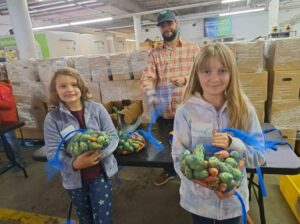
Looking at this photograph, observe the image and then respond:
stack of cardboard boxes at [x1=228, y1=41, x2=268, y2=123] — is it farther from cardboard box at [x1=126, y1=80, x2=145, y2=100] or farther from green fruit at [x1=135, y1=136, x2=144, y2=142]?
green fruit at [x1=135, y1=136, x2=144, y2=142]

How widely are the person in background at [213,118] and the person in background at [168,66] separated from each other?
898mm

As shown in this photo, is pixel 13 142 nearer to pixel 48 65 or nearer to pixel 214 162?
pixel 48 65

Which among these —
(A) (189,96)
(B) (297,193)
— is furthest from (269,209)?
(A) (189,96)

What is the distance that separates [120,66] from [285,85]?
2209 mm

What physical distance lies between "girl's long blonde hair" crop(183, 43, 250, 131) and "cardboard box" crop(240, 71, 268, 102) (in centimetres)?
209

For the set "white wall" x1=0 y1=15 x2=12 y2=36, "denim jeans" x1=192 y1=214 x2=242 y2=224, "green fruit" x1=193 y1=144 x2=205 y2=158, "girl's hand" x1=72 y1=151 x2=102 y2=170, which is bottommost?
"denim jeans" x1=192 y1=214 x2=242 y2=224

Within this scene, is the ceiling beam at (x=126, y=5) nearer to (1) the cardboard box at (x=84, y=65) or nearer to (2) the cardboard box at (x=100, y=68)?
(1) the cardboard box at (x=84, y=65)

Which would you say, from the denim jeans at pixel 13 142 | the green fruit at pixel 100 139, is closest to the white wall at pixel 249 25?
the denim jeans at pixel 13 142

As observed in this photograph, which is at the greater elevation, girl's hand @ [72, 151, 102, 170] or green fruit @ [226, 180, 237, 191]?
green fruit @ [226, 180, 237, 191]

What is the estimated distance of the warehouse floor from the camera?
2012mm

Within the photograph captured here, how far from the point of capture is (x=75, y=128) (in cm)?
135

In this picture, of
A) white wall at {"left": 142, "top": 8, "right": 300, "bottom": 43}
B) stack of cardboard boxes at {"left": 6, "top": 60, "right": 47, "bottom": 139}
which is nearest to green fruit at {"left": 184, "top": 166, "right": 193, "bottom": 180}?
stack of cardboard boxes at {"left": 6, "top": 60, "right": 47, "bottom": 139}

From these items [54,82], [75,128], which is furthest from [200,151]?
[54,82]

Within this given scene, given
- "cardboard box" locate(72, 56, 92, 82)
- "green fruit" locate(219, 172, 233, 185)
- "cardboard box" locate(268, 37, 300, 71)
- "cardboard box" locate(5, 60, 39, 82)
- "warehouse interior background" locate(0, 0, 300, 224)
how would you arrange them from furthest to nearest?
"cardboard box" locate(5, 60, 39, 82)
"cardboard box" locate(72, 56, 92, 82)
"cardboard box" locate(268, 37, 300, 71)
"warehouse interior background" locate(0, 0, 300, 224)
"green fruit" locate(219, 172, 233, 185)
